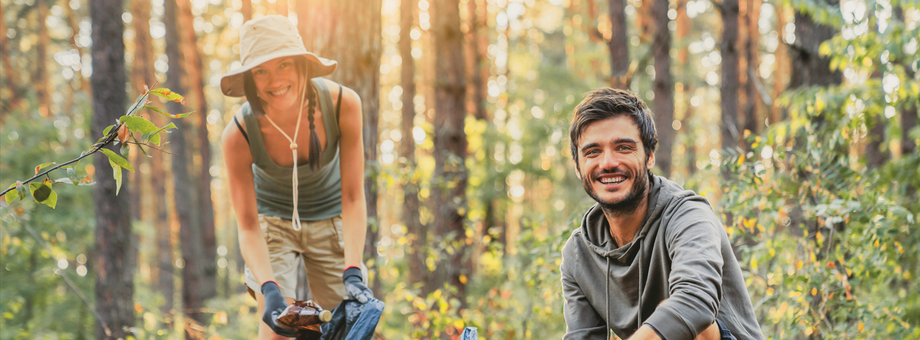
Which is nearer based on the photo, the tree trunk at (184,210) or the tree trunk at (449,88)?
the tree trunk at (449,88)

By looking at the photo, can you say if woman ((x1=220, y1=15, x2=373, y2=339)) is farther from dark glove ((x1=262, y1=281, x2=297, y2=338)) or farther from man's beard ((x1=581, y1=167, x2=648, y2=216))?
man's beard ((x1=581, y1=167, x2=648, y2=216))

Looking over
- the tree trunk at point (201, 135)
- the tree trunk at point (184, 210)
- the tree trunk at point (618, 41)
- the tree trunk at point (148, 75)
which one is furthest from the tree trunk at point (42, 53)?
the tree trunk at point (618, 41)

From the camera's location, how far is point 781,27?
16.4m

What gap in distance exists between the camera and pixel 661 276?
214 centimetres

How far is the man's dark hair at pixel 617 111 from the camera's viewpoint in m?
2.13

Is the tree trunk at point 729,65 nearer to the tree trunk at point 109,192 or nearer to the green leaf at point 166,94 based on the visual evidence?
the tree trunk at point 109,192

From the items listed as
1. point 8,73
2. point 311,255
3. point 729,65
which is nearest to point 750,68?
point 729,65

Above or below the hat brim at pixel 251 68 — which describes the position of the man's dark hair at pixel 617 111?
below

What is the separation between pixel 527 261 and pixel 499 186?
19.5ft

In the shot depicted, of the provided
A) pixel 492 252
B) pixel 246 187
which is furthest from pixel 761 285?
pixel 246 187

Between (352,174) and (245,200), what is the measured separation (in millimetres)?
492

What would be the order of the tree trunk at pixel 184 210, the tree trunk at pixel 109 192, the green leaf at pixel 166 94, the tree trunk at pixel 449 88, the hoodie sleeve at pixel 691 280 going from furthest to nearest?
the tree trunk at pixel 184 210
the tree trunk at pixel 449 88
the tree trunk at pixel 109 192
the green leaf at pixel 166 94
the hoodie sleeve at pixel 691 280

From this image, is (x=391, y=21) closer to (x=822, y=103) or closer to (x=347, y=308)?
(x=822, y=103)

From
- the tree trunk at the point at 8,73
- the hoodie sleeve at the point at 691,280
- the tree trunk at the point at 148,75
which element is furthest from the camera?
the tree trunk at the point at 148,75
